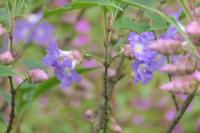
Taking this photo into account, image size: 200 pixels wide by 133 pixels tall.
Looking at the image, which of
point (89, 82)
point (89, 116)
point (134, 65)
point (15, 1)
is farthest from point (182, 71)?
point (89, 82)

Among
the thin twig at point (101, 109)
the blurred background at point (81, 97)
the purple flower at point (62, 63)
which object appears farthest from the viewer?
the blurred background at point (81, 97)

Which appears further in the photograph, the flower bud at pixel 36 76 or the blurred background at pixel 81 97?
the blurred background at pixel 81 97

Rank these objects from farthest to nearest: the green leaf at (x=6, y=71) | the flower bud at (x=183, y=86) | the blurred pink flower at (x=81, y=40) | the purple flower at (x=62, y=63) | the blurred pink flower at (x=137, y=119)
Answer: the blurred pink flower at (x=81, y=40) → the blurred pink flower at (x=137, y=119) → the purple flower at (x=62, y=63) → the green leaf at (x=6, y=71) → the flower bud at (x=183, y=86)

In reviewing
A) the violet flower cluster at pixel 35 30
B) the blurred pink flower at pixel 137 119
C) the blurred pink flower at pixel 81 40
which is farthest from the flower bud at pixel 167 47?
the blurred pink flower at pixel 81 40

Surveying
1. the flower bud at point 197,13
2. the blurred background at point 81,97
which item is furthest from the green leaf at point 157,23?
the blurred background at point 81,97

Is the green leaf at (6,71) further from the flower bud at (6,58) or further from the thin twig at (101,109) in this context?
the thin twig at (101,109)

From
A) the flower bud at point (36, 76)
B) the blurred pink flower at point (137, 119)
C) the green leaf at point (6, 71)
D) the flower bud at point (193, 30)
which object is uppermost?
the flower bud at point (193, 30)

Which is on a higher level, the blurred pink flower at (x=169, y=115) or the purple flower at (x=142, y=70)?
the purple flower at (x=142, y=70)

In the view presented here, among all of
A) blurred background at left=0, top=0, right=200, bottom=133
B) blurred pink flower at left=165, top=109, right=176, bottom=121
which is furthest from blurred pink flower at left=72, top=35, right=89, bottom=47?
blurred pink flower at left=165, top=109, right=176, bottom=121
